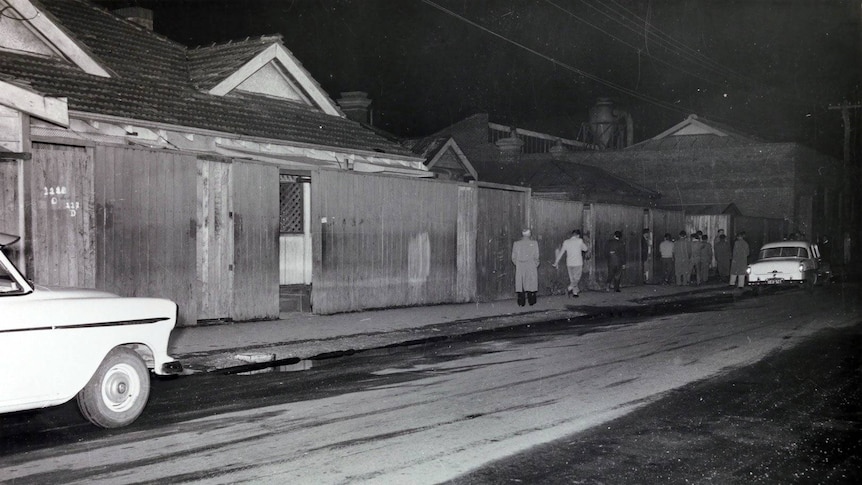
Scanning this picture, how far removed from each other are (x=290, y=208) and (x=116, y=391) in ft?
35.0

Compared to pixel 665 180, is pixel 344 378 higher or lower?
lower

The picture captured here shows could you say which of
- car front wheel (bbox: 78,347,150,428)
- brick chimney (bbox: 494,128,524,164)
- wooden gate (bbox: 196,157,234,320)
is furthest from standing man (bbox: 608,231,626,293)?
brick chimney (bbox: 494,128,524,164)

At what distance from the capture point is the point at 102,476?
17.0 feet

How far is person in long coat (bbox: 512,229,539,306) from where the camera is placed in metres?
17.7

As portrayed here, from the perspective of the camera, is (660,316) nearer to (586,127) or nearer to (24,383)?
(24,383)

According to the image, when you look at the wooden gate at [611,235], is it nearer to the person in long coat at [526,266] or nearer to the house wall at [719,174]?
the person in long coat at [526,266]

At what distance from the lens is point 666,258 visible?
2645 centimetres

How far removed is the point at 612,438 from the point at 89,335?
433cm

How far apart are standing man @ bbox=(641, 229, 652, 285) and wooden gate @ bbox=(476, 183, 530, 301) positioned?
7.88m

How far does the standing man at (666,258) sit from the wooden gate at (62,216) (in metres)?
19.7

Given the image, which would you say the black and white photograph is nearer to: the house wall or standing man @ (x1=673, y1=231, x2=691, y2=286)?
standing man @ (x1=673, y1=231, x2=691, y2=286)

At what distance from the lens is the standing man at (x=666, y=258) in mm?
26266

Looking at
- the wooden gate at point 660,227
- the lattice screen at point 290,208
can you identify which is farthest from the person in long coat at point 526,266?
→ the wooden gate at point 660,227

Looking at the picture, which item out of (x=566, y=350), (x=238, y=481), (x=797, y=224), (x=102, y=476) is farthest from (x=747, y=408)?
(x=797, y=224)
